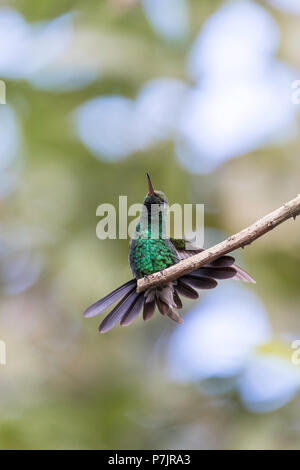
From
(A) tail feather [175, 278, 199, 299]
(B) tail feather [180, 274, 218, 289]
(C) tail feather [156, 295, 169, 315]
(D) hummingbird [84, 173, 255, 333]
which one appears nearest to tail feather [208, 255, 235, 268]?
(D) hummingbird [84, 173, 255, 333]

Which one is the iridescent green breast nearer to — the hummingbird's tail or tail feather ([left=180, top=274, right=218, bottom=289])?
the hummingbird's tail

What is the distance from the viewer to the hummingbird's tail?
1.69 m

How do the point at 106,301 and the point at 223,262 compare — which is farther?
the point at 106,301

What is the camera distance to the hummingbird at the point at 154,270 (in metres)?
1.72

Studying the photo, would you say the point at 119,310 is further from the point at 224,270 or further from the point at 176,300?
the point at 224,270

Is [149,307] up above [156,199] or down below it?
below

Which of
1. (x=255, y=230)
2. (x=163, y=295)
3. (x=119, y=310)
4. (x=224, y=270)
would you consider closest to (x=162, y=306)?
(x=163, y=295)

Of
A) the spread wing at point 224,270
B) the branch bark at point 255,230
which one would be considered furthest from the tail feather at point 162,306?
the branch bark at point 255,230

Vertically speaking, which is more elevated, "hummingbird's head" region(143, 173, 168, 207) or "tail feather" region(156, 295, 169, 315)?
"hummingbird's head" region(143, 173, 168, 207)

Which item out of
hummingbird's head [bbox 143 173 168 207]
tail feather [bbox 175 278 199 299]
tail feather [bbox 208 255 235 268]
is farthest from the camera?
hummingbird's head [bbox 143 173 168 207]

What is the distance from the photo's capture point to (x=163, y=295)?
2.04 m

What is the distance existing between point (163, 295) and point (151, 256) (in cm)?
70

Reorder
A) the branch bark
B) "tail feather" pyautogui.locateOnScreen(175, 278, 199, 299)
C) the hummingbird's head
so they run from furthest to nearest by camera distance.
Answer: the hummingbird's head
"tail feather" pyautogui.locateOnScreen(175, 278, 199, 299)
the branch bark

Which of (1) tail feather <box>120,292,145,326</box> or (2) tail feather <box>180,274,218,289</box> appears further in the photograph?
(1) tail feather <box>120,292,145,326</box>
